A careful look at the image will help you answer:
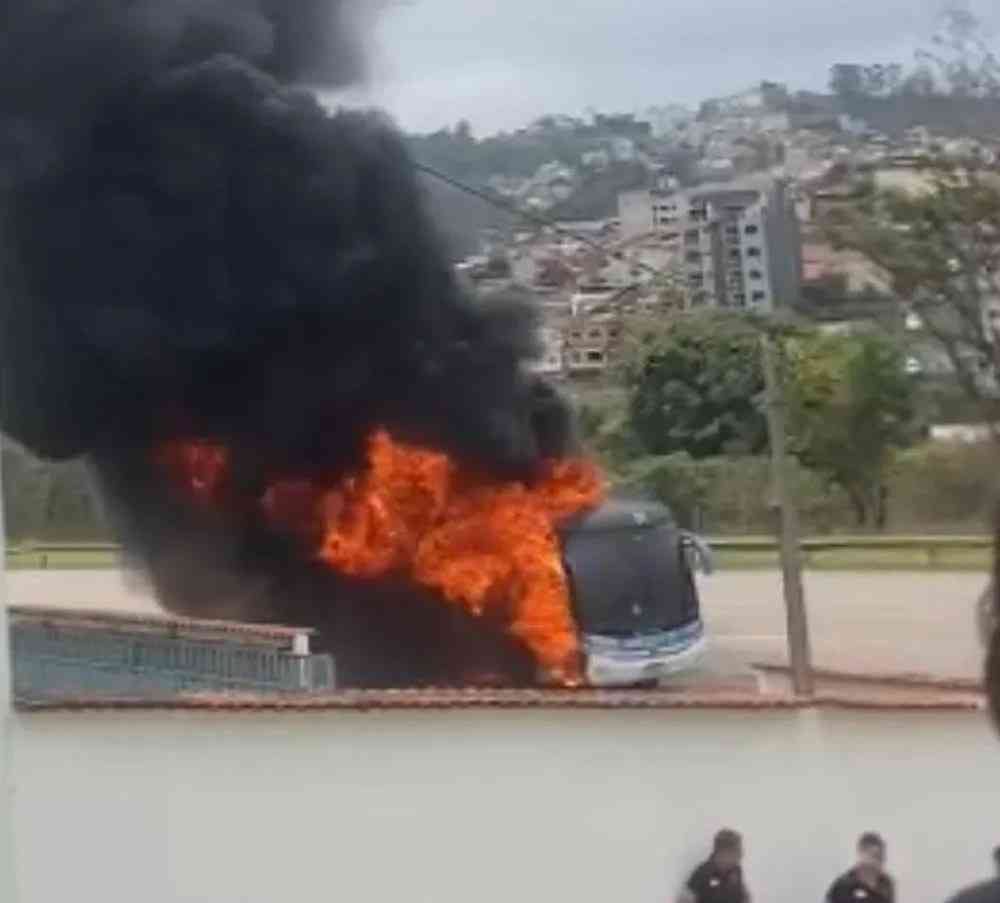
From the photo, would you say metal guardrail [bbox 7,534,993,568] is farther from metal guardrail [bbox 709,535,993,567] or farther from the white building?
the white building

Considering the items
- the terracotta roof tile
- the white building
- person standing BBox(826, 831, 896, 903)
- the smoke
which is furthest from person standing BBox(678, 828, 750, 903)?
the white building

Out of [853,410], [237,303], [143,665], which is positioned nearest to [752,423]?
[853,410]

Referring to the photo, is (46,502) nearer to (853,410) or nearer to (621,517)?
(621,517)

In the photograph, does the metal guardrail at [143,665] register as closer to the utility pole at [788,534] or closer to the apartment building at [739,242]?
the utility pole at [788,534]

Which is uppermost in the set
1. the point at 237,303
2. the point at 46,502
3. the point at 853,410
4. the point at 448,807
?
the point at 237,303

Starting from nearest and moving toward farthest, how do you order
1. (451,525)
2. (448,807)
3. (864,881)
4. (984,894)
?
(984,894), (448,807), (864,881), (451,525)

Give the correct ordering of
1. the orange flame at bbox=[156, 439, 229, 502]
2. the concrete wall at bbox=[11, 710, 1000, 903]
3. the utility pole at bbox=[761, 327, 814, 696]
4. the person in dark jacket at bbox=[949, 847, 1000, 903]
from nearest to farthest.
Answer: the person in dark jacket at bbox=[949, 847, 1000, 903] < the concrete wall at bbox=[11, 710, 1000, 903] < the utility pole at bbox=[761, 327, 814, 696] < the orange flame at bbox=[156, 439, 229, 502]
